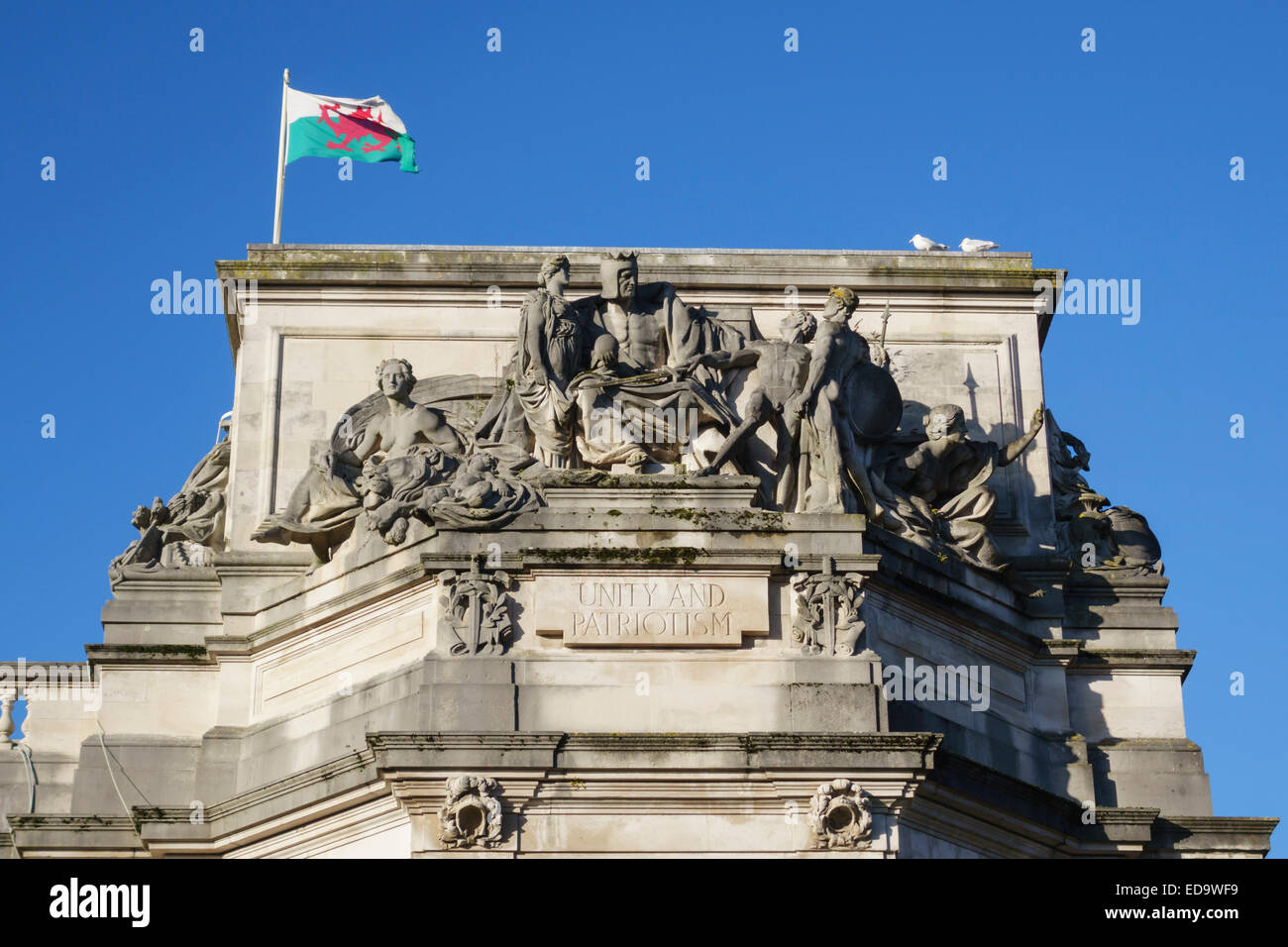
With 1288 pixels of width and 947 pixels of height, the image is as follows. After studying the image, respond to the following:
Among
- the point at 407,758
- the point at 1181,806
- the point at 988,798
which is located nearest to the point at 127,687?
the point at 407,758

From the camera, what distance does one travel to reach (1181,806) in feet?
97.8

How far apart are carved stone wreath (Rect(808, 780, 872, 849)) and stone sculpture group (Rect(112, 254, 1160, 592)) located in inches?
75.5

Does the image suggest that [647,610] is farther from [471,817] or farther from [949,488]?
[949,488]

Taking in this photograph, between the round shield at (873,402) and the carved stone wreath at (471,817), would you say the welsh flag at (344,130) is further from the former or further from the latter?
the carved stone wreath at (471,817)

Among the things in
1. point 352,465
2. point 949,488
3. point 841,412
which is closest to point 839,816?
point 841,412

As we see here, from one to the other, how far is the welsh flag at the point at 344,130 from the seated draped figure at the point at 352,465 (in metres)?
6.15

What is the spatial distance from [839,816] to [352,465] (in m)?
8.52

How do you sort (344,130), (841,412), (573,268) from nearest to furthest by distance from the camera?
(841,412), (573,268), (344,130)

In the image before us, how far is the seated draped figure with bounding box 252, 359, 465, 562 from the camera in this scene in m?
30.2

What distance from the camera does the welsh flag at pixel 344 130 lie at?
3650 centimetres

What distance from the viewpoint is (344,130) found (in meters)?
36.6

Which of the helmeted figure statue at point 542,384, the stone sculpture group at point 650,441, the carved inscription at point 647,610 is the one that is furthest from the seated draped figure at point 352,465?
the carved inscription at point 647,610

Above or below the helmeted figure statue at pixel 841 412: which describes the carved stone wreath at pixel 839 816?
below

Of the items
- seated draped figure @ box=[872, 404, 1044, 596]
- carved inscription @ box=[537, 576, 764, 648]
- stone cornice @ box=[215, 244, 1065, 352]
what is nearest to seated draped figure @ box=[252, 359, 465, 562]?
stone cornice @ box=[215, 244, 1065, 352]
